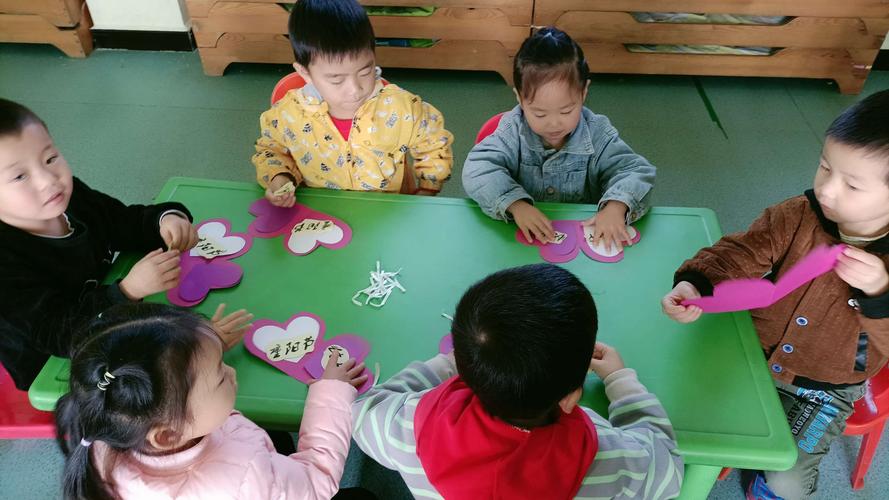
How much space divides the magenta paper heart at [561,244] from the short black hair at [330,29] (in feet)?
1.69

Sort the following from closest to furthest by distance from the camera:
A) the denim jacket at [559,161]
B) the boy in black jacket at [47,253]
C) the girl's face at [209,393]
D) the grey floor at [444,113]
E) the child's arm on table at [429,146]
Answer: the girl's face at [209,393], the boy in black jacket at [47,253], the denim jacket at [559,161], the child's arm on table at [429,146], the grey floor at [444,113]

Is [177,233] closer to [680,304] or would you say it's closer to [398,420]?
[398,420]

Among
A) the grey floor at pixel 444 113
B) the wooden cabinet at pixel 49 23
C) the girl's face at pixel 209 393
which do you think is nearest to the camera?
the girl's face at pixel 209 393

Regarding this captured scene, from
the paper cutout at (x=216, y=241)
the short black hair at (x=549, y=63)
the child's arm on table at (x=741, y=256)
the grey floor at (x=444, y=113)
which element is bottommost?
the grey floor at (x=444, y=113)

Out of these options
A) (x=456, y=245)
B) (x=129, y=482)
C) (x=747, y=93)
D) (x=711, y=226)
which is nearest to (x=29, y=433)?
(x=129, y=482)

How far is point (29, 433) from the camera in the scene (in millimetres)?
1168

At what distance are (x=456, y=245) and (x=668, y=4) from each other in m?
2.02

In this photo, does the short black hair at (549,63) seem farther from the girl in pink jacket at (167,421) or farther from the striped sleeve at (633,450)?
the girl in pink jacket at (167,421)

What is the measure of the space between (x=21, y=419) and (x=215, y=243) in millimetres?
492

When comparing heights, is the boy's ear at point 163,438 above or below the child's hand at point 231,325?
above

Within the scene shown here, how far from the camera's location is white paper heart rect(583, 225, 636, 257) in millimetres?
1136

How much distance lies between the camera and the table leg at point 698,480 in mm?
926

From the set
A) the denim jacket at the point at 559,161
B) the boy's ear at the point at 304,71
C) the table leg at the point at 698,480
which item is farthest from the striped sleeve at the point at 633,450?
the boy's ear at the point at 304,71

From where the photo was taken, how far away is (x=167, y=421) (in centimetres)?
76
